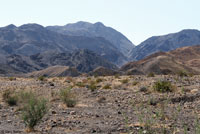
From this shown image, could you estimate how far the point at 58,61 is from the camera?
132 m

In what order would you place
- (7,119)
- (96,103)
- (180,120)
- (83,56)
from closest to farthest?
1. (180,120)
2. (7,119)
3. (96,103)
4. (83,56)

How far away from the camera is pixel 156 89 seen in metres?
16.1

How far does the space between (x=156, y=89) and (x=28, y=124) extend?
9.50 meters

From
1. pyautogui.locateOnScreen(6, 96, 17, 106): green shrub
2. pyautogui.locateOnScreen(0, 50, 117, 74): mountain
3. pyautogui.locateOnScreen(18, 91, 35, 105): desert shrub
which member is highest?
pyautogui.locateOnScreen(0, 50, 117, 74): mountain

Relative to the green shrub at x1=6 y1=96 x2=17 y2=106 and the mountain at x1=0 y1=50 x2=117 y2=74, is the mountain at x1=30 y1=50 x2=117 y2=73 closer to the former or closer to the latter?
the mountain at x1=0 y1=50 x2=117 y2=74

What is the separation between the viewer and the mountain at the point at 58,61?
4478 inches

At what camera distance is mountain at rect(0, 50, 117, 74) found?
114 metres

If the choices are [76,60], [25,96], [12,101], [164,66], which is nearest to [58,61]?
[76,60]

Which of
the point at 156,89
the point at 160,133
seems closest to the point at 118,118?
the point at 160,133

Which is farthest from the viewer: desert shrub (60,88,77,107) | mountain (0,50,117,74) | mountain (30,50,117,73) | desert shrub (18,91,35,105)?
mountain (30,50,117,73)

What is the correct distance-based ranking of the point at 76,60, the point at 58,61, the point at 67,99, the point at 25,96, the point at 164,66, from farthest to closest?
the point at 58,61 < the point at 76,60 < the point at 164,66 < the point at 67,99 < the point at 25,96

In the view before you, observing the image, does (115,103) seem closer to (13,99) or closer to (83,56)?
(13,99)

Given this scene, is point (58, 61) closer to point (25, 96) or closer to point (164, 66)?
point (164, 66)

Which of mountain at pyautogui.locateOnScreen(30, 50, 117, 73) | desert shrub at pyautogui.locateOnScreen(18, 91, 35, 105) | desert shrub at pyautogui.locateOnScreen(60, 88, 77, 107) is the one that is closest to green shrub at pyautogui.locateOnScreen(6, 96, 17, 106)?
desert shrub at pyautogui.locateOnScreen(18, 91, 35, 105)
